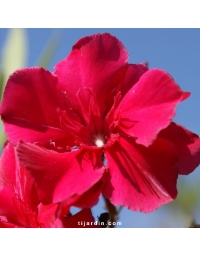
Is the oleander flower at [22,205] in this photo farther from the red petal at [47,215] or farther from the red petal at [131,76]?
the red petal at [131,76]

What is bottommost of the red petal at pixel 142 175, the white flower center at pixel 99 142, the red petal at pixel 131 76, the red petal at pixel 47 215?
the red petal at pixel 47 215

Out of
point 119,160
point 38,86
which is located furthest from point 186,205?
point 38,86

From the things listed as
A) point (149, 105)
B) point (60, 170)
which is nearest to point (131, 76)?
point (149, 105)

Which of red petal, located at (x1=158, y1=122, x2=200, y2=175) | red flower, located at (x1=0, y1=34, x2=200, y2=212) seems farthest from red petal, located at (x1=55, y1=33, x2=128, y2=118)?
red petal, located at (x1=158, y1=122, x2=200, y2=175)

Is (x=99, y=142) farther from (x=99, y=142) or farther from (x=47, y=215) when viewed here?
(x=47, y=215)

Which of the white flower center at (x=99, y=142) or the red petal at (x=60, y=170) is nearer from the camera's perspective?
the red petal at (x=60, y=170)

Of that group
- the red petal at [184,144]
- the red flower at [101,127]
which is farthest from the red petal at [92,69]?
the red petal at [184,144]

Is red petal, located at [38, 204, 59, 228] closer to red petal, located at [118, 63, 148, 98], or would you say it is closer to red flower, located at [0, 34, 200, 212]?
red flower, located at [0, 34, 200, 212]
